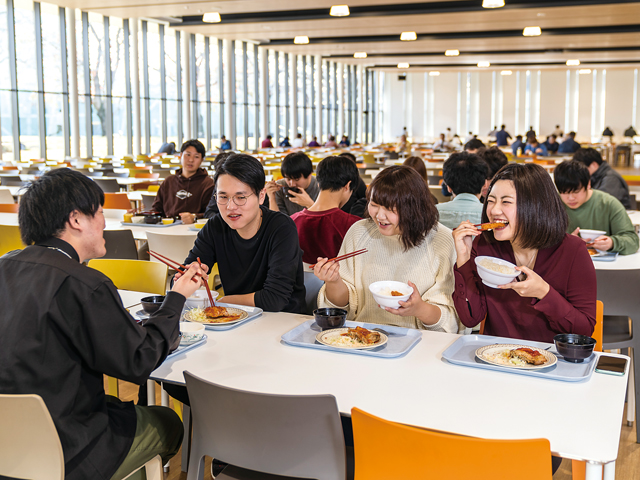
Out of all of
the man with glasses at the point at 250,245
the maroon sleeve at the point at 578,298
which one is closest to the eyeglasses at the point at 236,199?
the man with glasses at the point at 250,245

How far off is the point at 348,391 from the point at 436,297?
74 cm

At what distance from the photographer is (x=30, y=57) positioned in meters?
10.8

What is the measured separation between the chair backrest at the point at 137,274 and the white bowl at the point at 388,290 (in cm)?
105

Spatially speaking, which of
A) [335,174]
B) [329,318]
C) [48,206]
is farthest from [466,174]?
[48,206]

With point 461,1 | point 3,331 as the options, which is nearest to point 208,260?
point 3,331

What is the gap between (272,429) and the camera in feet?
→ 4.22

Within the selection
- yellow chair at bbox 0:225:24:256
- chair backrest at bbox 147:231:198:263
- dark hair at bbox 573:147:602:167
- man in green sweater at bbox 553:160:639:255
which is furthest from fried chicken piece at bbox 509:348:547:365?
dark hair at bbox 573:147:602:167

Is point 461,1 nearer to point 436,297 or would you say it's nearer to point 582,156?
point 582,156

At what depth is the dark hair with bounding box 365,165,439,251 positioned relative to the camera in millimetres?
2111

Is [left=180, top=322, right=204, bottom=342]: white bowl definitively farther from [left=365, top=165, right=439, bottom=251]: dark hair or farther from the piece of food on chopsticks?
[left=365, top=165, right=439, bottom=251]: dark hair

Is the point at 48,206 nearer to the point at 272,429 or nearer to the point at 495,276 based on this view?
the point at 272,429

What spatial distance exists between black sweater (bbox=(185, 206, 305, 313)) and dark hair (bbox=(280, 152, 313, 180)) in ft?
4.84

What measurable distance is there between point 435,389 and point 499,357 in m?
0.28

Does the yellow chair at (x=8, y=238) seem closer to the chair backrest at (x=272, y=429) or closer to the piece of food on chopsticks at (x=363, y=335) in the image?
the piece of food on chopsticks at (x=363, y=335)
